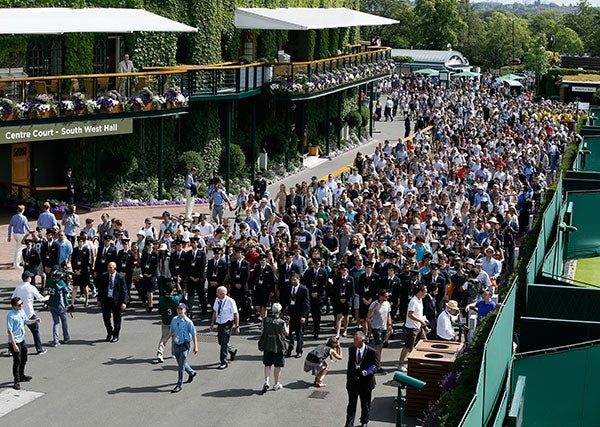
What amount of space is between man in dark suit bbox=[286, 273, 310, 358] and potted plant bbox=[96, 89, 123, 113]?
13.3 meters

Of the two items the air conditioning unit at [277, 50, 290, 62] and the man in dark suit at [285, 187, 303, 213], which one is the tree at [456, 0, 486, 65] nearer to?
the air conditioning unit at [277, 50, 290, 62]

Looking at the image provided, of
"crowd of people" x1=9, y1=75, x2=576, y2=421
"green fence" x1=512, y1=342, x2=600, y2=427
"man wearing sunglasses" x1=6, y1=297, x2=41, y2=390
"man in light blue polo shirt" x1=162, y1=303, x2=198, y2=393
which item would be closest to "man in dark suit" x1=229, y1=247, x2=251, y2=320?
"crowd of people" x1=9, y1=75, x2=576, y2=421

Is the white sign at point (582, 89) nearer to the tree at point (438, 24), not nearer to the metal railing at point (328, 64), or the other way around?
the metal railing at point (328, 64)

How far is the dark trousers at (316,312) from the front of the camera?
19906mm

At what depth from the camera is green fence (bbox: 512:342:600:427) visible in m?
15.5

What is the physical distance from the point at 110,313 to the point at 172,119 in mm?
17038

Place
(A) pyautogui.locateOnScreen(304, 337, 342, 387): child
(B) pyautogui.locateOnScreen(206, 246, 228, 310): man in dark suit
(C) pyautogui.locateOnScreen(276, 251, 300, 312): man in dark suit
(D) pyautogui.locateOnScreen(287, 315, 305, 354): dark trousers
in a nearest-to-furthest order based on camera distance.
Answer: (A) pyautogui.locateOnScreen(304, 337, 342, 387): child, (D) pyautogui.locateOnScreen(287, 315, 305, 354): dark trousers, (C) pyautogui.locateOnScreen(276, 251, 300, 312): man in dark suit, (B) pyautogui.locateOnScreen(206, 246, 228, 310): man in dark suit

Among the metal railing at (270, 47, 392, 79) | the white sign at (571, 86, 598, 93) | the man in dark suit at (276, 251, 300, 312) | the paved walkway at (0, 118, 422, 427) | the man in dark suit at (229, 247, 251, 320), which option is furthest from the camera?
the white sign at (571, 86, 598, 93)

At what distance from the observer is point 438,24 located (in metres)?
128

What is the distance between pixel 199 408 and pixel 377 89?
55843mm

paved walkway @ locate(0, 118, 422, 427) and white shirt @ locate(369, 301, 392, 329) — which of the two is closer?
paved walkway @ locate(0, 118, 422, 427)

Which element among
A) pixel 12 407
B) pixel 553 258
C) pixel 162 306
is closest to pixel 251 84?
pixel 553 258

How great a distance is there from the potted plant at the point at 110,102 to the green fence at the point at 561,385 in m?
17.9

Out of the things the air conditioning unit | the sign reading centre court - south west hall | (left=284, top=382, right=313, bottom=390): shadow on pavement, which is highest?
the air conditioning unit
